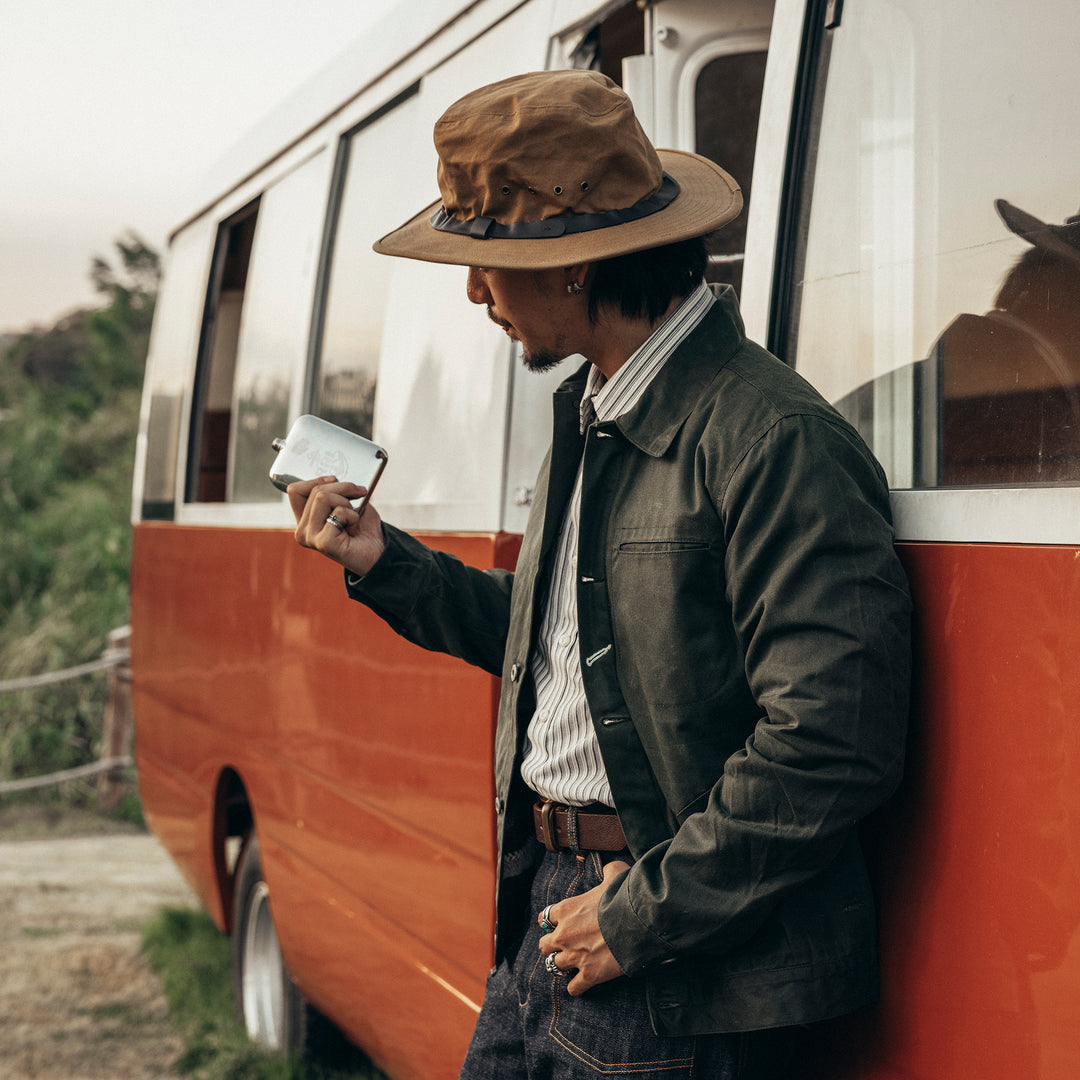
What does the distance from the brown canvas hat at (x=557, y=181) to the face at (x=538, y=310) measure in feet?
0.24

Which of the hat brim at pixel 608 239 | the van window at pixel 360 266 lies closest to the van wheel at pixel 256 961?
the van window at pixel 360 266

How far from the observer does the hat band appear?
1804 mm

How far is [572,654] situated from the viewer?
6.24 feet

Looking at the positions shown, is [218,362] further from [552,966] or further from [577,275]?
[552,966]

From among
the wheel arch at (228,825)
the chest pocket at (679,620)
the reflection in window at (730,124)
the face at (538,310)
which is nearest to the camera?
the chest pocket at (679,620)

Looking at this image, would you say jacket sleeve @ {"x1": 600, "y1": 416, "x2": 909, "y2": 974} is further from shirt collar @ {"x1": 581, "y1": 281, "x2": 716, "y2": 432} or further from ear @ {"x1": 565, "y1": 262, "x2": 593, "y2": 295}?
ear @ {"x1": 565, "y1": 262, "x2": 593, "y2": 295}

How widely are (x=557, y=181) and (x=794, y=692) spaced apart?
2.50 ft

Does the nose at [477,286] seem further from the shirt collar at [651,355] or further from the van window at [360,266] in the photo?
the van window at [360,266]

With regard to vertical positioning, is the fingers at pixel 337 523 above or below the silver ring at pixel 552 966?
above

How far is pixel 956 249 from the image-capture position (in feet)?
5.68

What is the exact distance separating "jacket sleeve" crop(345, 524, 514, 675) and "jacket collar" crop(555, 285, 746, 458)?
21.7 inches

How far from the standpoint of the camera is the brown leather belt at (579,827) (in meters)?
1.83

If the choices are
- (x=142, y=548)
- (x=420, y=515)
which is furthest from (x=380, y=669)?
(x=142, y=548)

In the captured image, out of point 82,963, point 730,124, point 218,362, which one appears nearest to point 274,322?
point 218,362
